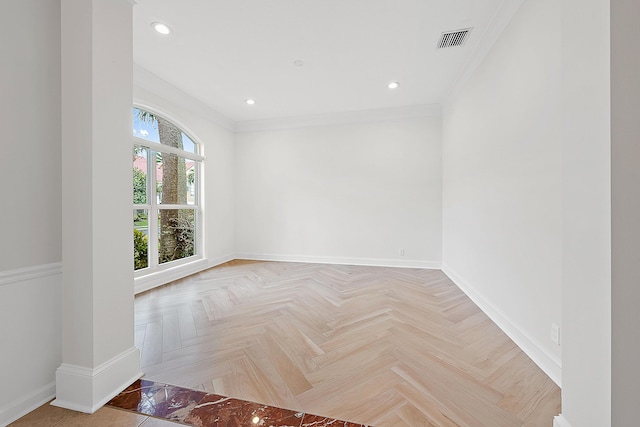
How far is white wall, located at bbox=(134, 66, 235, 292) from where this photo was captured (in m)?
3.56

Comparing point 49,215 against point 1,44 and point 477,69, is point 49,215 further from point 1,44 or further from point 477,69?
point 477,69

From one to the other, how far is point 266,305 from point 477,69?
3.60 meters

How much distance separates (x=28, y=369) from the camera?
1.42m

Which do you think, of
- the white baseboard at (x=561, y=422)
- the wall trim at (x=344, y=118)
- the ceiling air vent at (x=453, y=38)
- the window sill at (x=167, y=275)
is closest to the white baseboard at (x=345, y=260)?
the window sill at (x=167, y=275)

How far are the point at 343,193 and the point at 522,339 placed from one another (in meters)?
3.47

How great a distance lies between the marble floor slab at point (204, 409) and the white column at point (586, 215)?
973 mm

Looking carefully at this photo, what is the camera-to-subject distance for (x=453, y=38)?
2703 mm

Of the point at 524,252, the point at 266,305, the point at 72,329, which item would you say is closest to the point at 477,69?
the point at 524,252

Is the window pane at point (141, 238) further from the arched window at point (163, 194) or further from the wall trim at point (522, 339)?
the wall trim at point (522, 339)

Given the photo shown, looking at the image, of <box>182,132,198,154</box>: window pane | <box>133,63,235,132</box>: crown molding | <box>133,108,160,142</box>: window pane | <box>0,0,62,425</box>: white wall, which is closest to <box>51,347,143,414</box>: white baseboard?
<box>0,0,62,425</box>: white wall

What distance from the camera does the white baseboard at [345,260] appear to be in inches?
183

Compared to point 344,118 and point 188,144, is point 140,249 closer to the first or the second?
→ point 188,144

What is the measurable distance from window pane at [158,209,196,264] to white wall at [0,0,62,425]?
2.54 metres

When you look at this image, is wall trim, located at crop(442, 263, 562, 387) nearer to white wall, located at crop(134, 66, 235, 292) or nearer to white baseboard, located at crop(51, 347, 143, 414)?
white baseboard, located at crop(51, 347, 143, 414)
